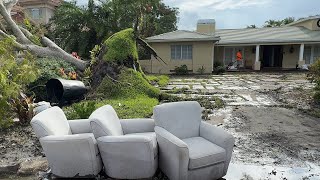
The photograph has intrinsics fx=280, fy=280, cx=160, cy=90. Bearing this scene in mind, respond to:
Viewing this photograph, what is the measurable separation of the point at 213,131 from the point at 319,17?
999 inches

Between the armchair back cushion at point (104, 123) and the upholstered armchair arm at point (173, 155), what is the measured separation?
722mm

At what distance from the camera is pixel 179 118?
4.69 metres

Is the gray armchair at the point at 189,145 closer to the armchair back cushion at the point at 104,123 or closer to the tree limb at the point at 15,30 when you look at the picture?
the armchair back cushion at the point at 104,123

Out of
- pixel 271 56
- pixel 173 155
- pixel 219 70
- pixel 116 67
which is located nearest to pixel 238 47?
pixel 271 56

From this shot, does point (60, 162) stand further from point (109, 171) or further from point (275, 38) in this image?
point (275, 38)

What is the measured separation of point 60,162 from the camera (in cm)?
407

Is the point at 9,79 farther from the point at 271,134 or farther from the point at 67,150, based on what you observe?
the point at 271,134

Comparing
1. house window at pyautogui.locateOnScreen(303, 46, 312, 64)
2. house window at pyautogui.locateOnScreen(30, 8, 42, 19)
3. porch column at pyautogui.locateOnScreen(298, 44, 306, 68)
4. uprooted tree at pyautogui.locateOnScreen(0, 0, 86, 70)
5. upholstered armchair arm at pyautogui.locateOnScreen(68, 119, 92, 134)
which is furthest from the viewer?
house window at pyautogui.locateOnScreen(30, 8, 42, 19)

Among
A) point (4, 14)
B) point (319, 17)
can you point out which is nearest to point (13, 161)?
point (4, 14)

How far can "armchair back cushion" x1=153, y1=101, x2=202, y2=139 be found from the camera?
4566 mm

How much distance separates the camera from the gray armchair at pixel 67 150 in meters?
3.96

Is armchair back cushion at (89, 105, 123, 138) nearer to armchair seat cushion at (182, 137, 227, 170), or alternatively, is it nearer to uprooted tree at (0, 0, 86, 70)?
armchair seat cushion at (182, 137, 227, 170)

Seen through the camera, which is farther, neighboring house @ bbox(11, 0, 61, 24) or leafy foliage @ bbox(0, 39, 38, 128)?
neighboring house @ bbox(11, 0, 61, 24)

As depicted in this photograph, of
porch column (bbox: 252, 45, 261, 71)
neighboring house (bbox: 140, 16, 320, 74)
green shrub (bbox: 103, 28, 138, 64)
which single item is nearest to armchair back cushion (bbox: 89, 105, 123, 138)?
green shrub (bbox: 103, 28, 138, 64)
